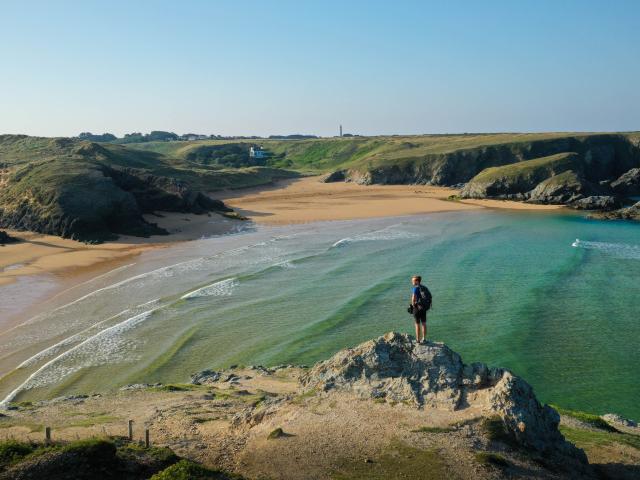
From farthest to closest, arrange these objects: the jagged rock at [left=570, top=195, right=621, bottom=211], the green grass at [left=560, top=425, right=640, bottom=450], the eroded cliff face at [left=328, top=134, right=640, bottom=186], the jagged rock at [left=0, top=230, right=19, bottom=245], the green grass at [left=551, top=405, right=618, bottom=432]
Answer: the eroded cliff face at [left=328, top=134, right=640, bottom=186] < the jagged rock at [left=570, top=195, right=621, bottom=211] < the jagged rock at [left=0, top=230, right=19, bottom=245] < the green grass at [left=551, top=405, right=618, bottom=432] < the green grass at [left=560, top=425, right=640, bottom=450]

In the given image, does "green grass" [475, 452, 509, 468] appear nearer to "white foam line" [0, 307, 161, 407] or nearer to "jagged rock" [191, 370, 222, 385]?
"jagged rock" [191, 370, 222, 385]

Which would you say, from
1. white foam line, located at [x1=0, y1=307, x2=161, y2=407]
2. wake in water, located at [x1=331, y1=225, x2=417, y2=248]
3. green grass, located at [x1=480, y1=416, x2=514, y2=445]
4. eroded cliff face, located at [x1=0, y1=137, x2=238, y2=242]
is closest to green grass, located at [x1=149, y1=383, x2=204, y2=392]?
white foam line, located at [x1=0, y1=307, x2=161, y2=407]

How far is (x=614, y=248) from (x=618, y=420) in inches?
1182

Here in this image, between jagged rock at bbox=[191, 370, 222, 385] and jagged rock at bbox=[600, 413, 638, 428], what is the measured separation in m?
11.9

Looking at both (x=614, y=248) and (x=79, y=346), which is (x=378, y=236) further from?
(x=79, y=346)

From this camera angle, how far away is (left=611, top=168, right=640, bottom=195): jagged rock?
77312 millimetres

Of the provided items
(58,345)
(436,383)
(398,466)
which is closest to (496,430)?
(436,383)

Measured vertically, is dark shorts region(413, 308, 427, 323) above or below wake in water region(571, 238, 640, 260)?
above

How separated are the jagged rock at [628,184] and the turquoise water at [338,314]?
126 feet

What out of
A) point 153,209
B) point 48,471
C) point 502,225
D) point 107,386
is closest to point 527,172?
point 502,225

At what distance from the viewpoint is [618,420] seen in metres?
16.3

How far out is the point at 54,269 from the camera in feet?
119

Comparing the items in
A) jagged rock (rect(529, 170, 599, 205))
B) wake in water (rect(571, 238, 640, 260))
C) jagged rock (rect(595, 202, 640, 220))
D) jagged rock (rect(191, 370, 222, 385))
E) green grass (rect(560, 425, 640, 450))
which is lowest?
jagged rock (rect(191, 370, 222, 385))

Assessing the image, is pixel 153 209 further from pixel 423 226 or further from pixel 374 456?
pixel 374 456
